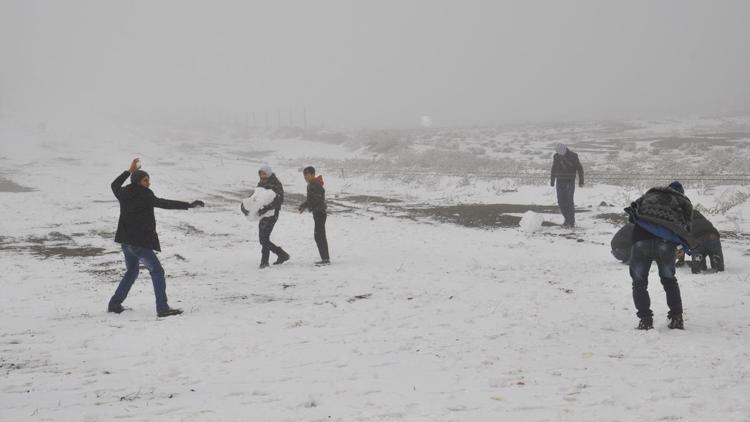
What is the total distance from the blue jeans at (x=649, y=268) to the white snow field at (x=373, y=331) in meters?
0.34

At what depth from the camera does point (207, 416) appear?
4.38 metres

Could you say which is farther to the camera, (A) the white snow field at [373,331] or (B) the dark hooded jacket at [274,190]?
(B) the dark hooded jacket at [274,190]

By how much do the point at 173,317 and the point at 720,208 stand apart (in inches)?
569

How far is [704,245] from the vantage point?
8781mm

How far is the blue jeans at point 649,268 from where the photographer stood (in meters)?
6.04

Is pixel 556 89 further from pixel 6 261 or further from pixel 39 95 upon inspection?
pixel 6 261

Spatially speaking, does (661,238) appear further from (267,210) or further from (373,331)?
(267,210)

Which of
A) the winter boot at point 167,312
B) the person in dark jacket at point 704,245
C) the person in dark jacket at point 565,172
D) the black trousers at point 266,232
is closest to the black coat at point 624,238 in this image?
the person in dark jacket at point 704,245

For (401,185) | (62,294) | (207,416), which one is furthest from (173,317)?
(401,185)

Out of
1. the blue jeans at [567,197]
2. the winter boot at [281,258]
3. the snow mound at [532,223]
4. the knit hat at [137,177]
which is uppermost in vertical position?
the knit hat at [137,177]

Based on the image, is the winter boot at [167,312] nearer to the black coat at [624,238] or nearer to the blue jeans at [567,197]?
the black coat at [624,238]

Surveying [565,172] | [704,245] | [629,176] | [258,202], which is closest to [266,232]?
[258,202]

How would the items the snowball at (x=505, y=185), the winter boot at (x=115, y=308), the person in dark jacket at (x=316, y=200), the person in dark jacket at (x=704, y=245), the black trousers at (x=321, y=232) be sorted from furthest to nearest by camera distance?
the snowball at (x=505, y=185), the black trousers at (x=321, y=232), the person in dark jacket at (x=316, y=200), the person in dark jacket at (x=704, y=245), the winter boot at (x=115, y=308)

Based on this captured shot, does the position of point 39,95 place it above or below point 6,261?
above
